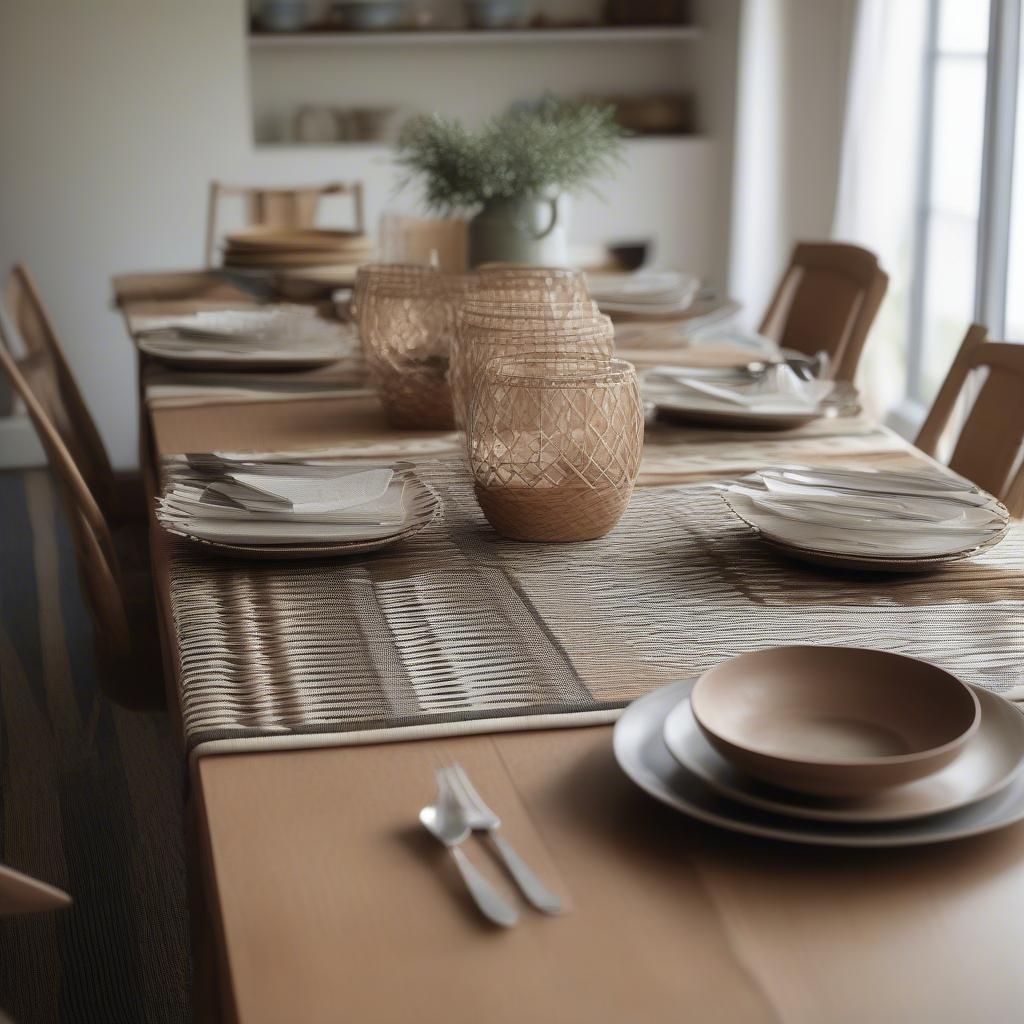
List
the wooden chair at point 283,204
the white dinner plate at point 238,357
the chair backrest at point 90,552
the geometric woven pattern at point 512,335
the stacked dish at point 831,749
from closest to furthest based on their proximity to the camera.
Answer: the stacked dish at point 831,749 → the geometric woven pattern at point 512,335 → the chair backrest at point 90,552 → the white dinner plate at point 238,357 → the wooden chair at point 283,204

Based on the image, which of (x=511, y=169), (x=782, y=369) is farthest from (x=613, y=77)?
(x=782, y=369)

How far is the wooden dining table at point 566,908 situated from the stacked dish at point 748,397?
2.97ft

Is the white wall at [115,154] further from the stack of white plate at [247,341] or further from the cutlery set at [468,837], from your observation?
the cutlery set at [468,837]

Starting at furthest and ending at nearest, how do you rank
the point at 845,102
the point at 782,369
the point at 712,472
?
1. the point at 845,102
2. the point at 782,369
3. the point at 712,472

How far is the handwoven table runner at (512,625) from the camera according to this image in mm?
975

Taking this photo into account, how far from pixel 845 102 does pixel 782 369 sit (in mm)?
2594

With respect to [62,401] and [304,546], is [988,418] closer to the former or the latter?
[304,546]

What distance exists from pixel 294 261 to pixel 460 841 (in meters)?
2.31

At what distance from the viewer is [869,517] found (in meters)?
1.28

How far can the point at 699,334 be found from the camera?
2.42 meters

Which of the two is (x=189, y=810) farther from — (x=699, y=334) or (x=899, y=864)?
(x=699, y=334)

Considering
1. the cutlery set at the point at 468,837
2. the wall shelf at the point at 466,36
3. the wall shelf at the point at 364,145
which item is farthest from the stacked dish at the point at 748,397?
the wall shelf at the point at 466,36

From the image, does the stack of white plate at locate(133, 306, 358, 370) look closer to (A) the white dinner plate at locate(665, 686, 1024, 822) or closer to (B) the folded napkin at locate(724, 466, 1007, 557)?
(B) the folded napkin at locate(724, 466, 1007, 557)

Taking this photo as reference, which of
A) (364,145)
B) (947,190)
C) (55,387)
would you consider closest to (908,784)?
(55,387)
